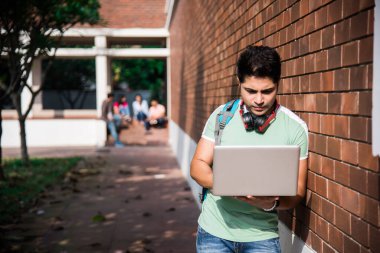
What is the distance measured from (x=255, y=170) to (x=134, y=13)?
784 inches

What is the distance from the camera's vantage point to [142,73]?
3503 cm

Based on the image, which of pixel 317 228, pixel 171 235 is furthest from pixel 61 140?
pixel 317 228

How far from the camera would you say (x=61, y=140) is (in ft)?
69.1

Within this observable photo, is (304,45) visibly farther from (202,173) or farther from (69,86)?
(69,86)

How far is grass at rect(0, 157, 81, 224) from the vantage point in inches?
337

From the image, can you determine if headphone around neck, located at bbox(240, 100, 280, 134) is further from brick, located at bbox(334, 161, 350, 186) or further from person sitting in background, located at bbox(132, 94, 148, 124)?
person sitting in background, located at bbox(132, 94, 148, 124)

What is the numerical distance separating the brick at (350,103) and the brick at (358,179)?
262mm

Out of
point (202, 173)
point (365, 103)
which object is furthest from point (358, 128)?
point (202, 173)

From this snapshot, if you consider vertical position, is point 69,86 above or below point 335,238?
above

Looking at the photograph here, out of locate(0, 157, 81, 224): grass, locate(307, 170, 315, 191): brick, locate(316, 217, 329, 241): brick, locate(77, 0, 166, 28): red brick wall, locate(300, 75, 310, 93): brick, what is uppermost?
locate(77, 0, 166, 28): red brick wall

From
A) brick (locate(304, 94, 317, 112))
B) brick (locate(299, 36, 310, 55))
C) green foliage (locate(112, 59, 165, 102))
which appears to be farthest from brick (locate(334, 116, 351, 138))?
green foliage (locate(112, 59, 165, 102))

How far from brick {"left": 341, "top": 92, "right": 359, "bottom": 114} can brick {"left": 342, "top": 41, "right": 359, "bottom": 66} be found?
5.7 inches

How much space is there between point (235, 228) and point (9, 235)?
478cm

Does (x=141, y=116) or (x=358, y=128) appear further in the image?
(x=141, y=116)
